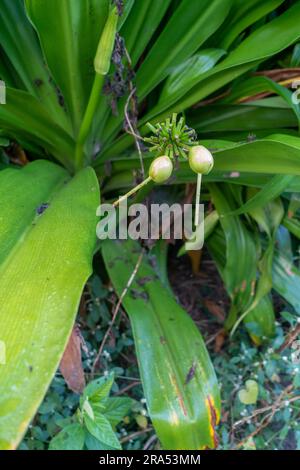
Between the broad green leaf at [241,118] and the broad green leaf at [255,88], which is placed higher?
the broad green leaf at [255,88]

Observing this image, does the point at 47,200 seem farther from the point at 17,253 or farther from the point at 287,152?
the point at 287,152

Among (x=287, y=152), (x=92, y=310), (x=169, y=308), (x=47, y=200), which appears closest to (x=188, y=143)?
(x=287, y=152)

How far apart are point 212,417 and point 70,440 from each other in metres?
0.22

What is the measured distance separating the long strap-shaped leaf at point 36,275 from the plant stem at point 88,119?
9 centimetres

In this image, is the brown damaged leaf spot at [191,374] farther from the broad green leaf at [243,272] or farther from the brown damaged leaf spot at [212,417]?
the broad green leaf at [243,272]

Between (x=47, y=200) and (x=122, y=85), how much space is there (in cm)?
25

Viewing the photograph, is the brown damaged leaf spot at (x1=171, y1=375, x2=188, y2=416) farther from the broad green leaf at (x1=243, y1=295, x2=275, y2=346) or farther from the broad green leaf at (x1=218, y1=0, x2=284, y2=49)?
the broad green leaf at (x1=218, y1=0, x2=284, y2=49)

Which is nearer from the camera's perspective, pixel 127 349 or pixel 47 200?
pixel 47 200

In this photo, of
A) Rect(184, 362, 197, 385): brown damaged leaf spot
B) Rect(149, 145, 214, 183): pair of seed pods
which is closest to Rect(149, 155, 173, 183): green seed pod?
Rect(149, 145, 214, 183): pair of seed pods

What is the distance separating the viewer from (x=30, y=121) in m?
0.78

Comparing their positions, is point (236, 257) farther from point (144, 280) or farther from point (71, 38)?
point (71, 38)

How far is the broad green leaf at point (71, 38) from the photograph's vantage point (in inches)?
27.2

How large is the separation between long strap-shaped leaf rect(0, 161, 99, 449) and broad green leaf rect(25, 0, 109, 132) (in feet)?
0.64

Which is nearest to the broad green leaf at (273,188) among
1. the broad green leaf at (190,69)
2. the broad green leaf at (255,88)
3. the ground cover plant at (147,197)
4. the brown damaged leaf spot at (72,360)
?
the ground cover plant at (147,197)
